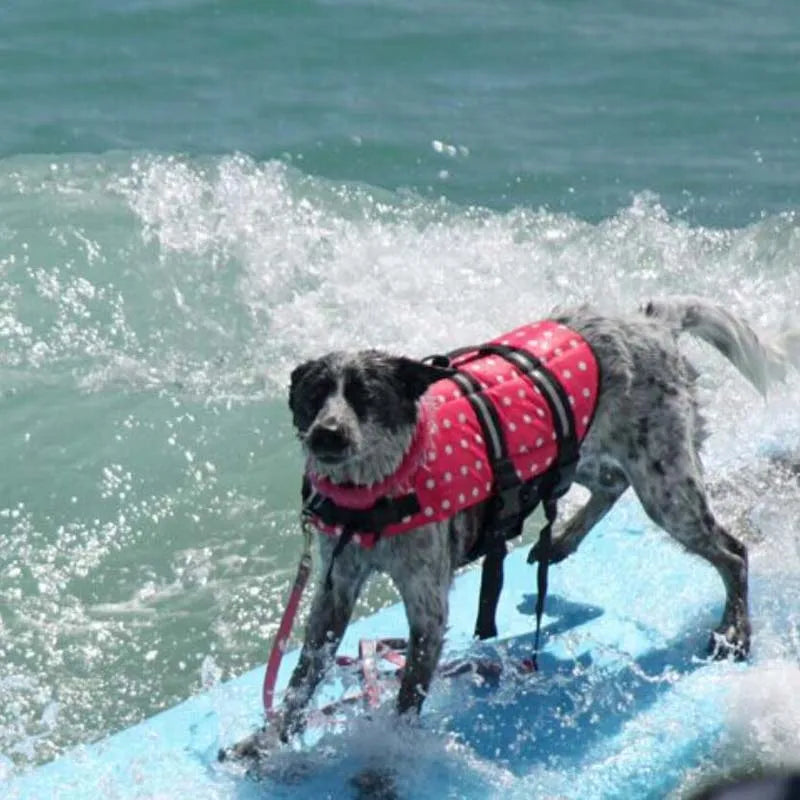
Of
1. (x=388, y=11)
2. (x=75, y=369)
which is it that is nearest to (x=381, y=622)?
(x=75, y=369)

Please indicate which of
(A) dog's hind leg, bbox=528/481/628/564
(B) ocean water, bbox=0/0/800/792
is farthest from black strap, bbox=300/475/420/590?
(B) ocean water, bbox=0/0/800/792

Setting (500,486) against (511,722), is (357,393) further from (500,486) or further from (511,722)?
(511,722)

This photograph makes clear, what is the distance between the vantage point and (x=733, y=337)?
6.09m

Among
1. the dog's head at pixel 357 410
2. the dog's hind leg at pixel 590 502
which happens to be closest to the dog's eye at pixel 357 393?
the dog's head at pixel 357 410

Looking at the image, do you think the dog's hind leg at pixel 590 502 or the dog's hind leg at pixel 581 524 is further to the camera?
the dog's hind leg at pixel 581 524

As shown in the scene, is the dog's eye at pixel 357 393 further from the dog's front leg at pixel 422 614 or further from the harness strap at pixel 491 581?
the harness strap at pixel 491 581

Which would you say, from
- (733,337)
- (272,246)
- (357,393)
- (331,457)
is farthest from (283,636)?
(272,246)

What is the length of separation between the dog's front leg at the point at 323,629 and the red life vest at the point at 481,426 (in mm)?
153

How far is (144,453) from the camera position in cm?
806

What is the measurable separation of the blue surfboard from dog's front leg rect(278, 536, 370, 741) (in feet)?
0.33

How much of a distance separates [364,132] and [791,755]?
24.8 feet

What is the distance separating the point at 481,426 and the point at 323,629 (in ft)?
2.41

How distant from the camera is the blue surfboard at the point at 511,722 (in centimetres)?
507

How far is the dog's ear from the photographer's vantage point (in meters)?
4.84
